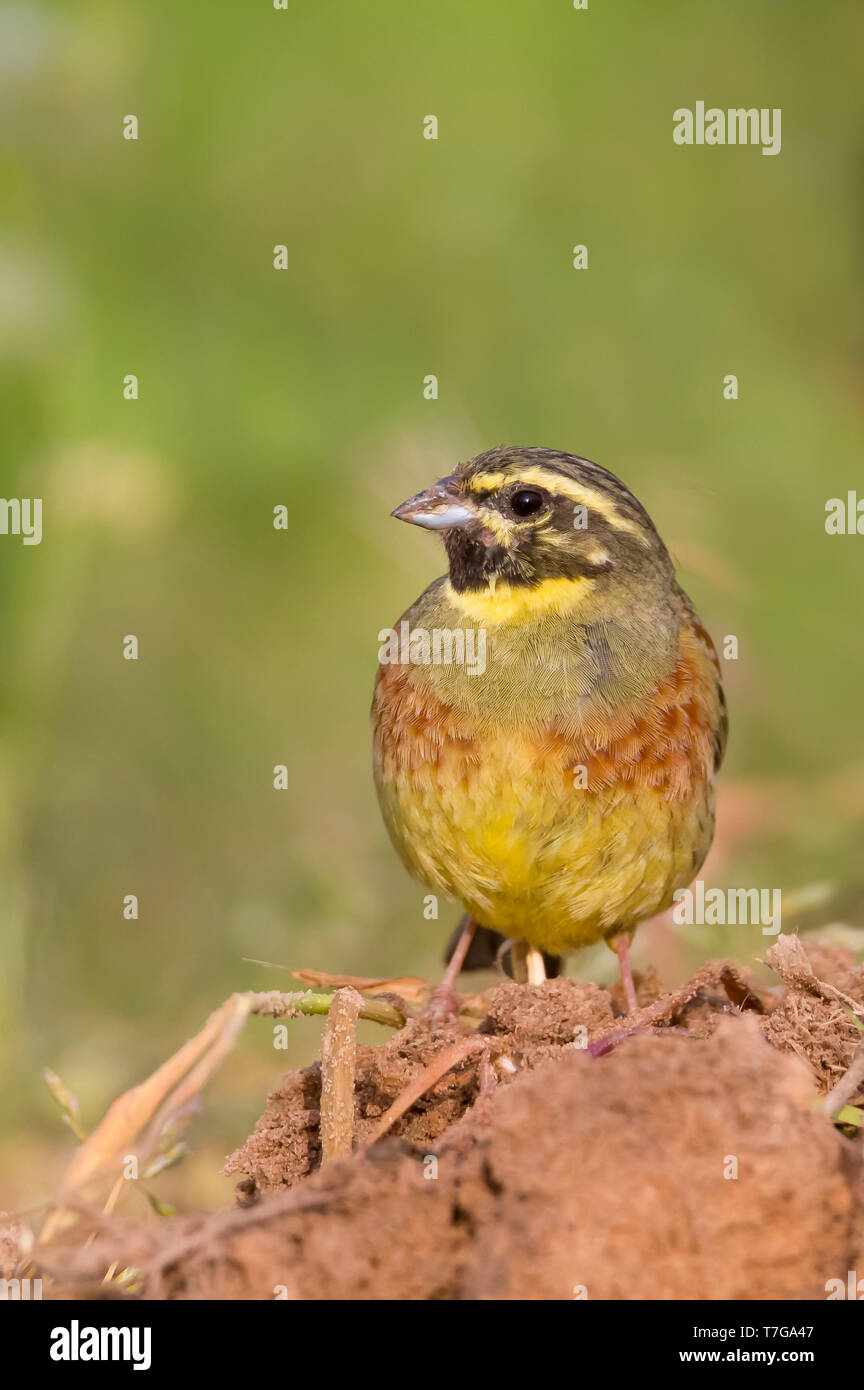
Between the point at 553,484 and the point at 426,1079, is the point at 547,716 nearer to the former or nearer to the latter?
the point at 553,484

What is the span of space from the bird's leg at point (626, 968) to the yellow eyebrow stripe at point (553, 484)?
1.32 meters

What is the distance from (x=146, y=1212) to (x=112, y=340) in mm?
3725

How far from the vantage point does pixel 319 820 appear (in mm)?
7367

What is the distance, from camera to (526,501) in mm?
4641

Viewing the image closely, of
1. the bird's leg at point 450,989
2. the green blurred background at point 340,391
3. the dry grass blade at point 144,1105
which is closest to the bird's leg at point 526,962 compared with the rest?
the bird's leg at point 450,989

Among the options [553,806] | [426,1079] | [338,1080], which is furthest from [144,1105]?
[553,806]

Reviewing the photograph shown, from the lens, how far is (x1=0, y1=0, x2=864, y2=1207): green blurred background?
6062mm

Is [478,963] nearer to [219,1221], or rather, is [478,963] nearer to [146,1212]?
[146,1212]

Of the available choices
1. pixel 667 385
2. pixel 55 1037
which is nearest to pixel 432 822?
pixel 55 1037

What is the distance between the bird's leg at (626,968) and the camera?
14.2ft

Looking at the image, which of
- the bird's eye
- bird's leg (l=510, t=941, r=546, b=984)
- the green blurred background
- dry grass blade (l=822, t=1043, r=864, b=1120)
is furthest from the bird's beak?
dry grass blade (l=822, t=1043, r=864, b=1120)

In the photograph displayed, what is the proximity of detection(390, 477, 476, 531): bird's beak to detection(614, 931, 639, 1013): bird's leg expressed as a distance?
1.40 m

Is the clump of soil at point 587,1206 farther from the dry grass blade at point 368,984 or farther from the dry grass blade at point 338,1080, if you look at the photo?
the dry grass blade at point 368,984

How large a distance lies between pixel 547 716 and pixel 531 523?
0.67 m
